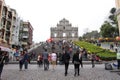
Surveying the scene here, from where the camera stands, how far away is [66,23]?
451 ft

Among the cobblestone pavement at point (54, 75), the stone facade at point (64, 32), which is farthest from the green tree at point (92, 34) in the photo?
the cobblestone pavement at point (54, 75)

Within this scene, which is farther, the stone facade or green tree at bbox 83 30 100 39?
green tree at bbox 83 30 100 39

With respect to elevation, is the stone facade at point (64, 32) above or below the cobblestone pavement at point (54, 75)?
above

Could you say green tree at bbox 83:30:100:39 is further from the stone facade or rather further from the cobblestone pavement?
the cobblestone pavement

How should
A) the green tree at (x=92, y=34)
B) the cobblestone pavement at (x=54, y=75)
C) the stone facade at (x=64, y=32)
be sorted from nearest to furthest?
the cobblestone pavement at (x=54, y=75) < the stone facade at (x=64, y=32) < the green tree at (x=92, y=34)

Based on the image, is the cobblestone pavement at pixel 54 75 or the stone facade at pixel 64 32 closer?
the cobblestone pavement at pixel 54 75

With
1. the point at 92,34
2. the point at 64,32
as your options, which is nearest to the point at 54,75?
the point at 64,32

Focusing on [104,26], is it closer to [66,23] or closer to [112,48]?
[112,48]

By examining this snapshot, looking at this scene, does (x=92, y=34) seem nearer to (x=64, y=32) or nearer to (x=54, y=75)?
(x=64, y=32)

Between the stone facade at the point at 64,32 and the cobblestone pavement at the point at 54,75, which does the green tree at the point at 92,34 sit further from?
the cobblestone pavement at the point at 54,75

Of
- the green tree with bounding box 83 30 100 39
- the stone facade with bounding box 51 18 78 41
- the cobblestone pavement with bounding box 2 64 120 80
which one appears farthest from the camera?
the green tree with bounding box 83 30 100 39

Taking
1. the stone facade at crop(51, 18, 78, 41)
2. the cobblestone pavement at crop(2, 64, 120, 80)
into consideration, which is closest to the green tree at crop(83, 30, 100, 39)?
the stone facade at crop(51, 18, 78, 41)

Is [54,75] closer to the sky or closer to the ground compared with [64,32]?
closer to the ground

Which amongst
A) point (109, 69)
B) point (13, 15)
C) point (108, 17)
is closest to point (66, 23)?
→ point (108, 17)
